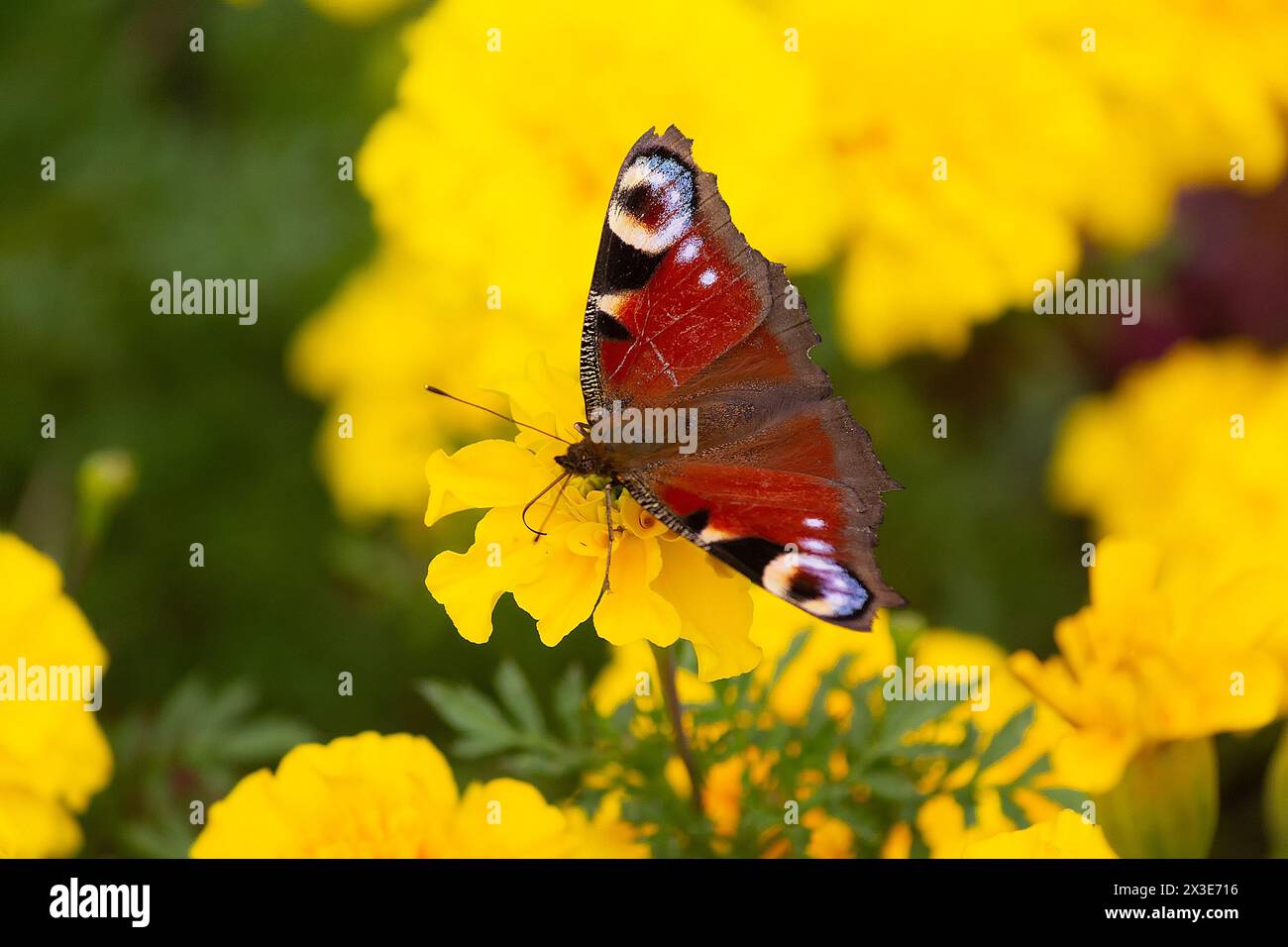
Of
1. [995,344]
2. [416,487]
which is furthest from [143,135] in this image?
[995,344]

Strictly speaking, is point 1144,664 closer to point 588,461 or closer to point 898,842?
point 898,842

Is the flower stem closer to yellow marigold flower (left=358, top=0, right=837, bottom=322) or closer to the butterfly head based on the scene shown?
the butterfly head

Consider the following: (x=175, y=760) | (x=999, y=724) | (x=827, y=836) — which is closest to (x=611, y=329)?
(x=827, y=836)

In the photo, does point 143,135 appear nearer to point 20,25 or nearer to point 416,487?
point 20,25

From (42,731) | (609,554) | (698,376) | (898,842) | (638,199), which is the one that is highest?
(638,199)

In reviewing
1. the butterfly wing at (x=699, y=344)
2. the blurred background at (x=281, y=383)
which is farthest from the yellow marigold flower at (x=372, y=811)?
the blurred background at (x=281, y=383)

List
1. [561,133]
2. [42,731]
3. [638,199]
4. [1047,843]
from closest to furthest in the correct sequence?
[1047,843], [638,199], [42,731], [561,133]
